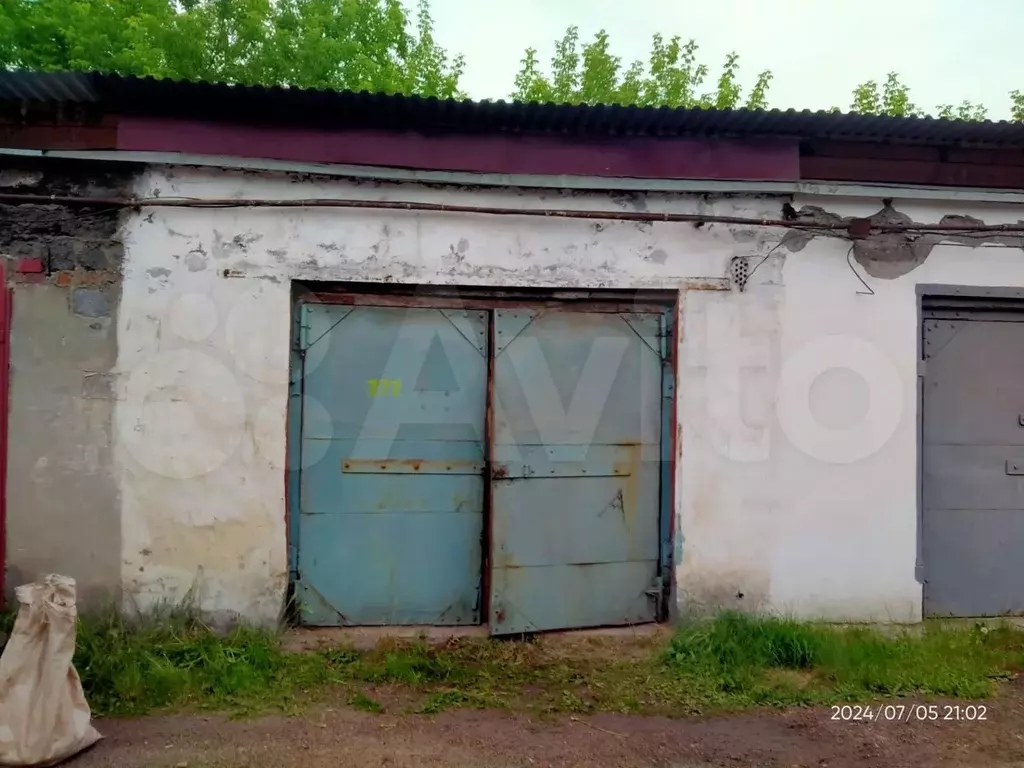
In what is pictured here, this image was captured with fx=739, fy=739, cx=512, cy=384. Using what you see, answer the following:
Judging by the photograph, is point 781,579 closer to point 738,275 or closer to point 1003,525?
point 1003,525

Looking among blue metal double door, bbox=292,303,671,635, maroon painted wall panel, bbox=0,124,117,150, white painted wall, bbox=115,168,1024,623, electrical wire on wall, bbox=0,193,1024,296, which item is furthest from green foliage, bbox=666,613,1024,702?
maroon painted wall panel, bbox=0,124,117,150

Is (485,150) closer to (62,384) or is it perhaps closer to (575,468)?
(575,468)

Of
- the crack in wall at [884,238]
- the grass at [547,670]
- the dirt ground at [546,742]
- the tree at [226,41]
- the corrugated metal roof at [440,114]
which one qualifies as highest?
the tree at [226,41]

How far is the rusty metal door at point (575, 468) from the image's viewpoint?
4.44 meters

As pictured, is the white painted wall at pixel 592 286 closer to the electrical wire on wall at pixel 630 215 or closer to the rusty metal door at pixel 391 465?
the electrical wire on wall at pixel 630 215

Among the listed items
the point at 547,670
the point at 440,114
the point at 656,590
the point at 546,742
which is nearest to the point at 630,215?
the point at 440,114

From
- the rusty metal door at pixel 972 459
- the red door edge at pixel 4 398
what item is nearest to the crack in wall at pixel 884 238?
the rusty metal door at pixel 972 459

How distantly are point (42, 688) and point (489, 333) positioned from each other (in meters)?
2.81

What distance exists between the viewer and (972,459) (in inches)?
192

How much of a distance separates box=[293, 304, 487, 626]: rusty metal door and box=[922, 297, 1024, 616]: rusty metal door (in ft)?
9.74

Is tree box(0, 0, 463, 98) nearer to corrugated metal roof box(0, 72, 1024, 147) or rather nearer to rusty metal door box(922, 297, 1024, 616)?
corrugated metal roof box(0, 72, 1024, 147)

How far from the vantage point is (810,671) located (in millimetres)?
4109

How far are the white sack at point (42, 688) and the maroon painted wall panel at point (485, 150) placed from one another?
8.26ft

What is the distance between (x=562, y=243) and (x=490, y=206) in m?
0.49
